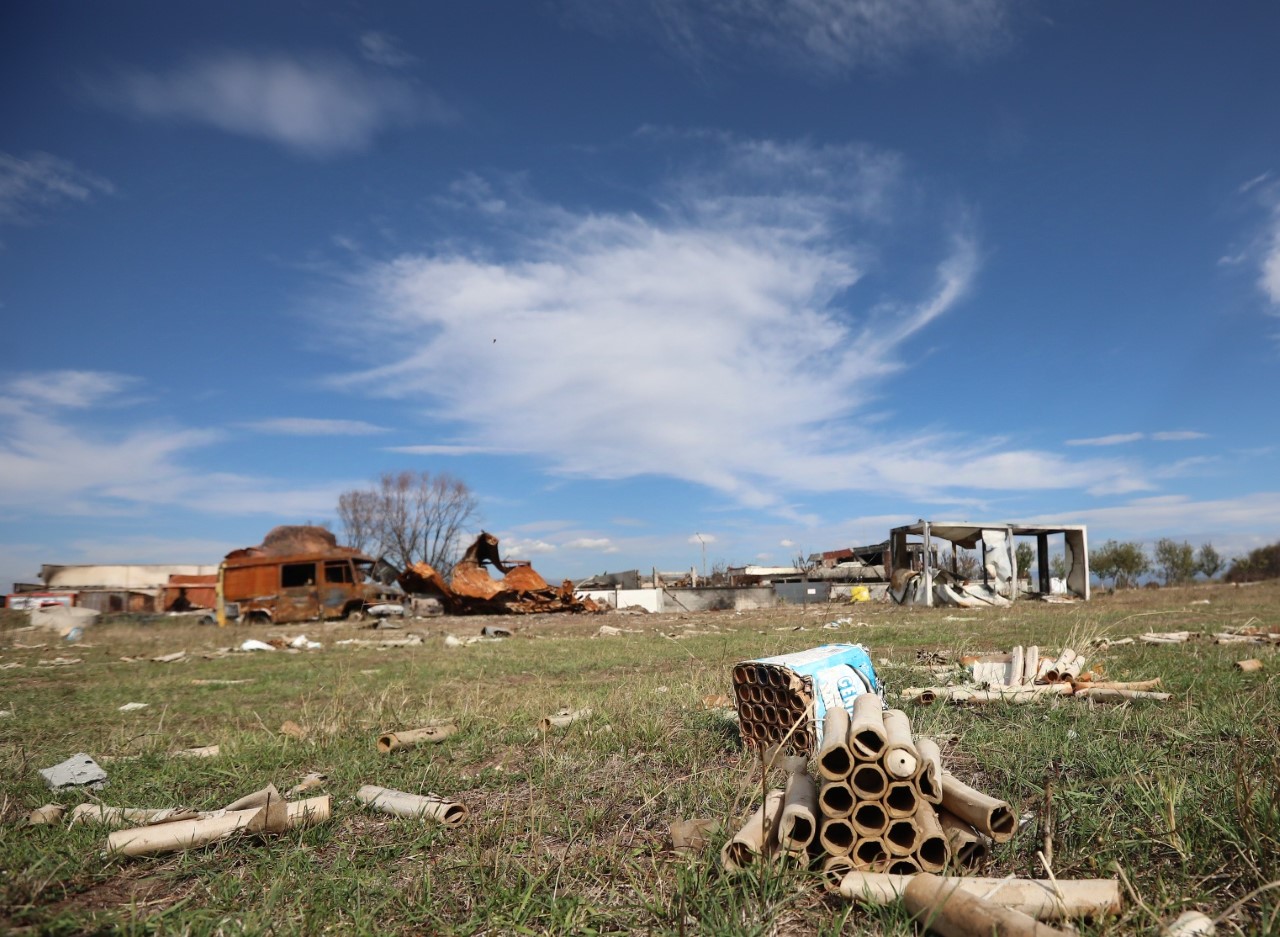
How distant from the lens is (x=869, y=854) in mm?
2840

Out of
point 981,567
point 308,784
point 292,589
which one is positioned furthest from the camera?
point 981,567

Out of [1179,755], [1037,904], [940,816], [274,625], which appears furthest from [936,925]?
[274,625]

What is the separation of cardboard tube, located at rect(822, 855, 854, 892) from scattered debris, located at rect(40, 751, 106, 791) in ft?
14.4

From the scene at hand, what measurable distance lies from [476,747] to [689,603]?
25877 mm

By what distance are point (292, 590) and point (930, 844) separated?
23.0m

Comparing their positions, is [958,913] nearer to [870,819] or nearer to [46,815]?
[870,819]

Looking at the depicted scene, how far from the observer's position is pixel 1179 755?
3.99 meters

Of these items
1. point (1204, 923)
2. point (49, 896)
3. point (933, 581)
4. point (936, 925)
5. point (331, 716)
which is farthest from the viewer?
point (933, 581)

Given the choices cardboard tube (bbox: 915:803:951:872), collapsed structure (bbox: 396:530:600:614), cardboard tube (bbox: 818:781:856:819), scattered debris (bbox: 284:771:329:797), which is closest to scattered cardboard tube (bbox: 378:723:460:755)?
scattered debris (bbox: 284:771:329:797)

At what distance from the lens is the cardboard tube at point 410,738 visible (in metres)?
5.17

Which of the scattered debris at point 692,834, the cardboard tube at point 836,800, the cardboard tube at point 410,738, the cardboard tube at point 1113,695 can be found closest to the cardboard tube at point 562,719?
the cardboard tube at point 410,738

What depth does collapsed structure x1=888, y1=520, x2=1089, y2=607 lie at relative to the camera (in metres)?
23.9

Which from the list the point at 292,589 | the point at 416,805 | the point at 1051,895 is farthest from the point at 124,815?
the point at 292,589

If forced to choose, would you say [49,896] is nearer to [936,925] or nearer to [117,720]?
[936,925]
